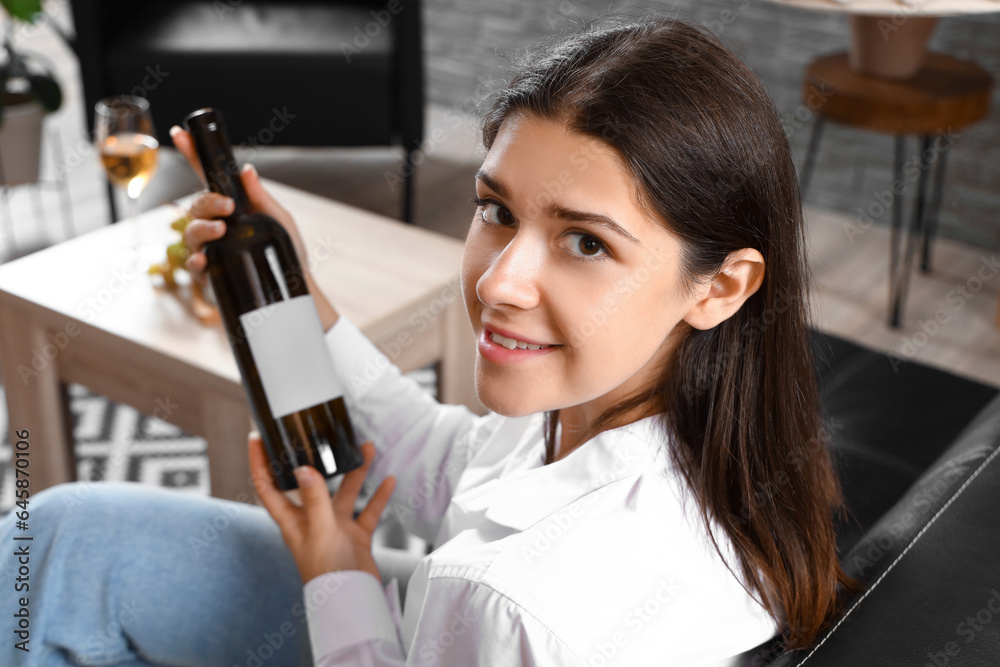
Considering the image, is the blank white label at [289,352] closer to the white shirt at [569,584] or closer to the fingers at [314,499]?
the fingers at [314,499]

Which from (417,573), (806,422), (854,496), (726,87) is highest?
(726,87)

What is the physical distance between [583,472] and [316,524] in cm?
29

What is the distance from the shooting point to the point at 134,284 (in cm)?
145

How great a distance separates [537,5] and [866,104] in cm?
143

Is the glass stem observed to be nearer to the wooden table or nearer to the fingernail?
the wooden table

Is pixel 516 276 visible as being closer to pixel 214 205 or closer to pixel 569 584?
pixel 569 584

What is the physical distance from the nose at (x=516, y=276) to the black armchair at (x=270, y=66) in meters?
1.94

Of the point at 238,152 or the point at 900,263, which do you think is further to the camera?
the point at 238,152

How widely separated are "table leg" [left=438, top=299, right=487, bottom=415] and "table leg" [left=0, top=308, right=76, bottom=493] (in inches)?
23.1

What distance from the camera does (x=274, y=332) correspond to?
92 cm

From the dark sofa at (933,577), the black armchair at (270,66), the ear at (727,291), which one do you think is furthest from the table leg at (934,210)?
the ear at (727,291)

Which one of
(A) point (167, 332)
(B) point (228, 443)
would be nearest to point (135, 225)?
(A) point (167, 332)

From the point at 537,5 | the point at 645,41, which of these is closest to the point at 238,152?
the point at 537,5

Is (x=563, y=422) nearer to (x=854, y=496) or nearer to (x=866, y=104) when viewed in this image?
(x=854, y=496)
